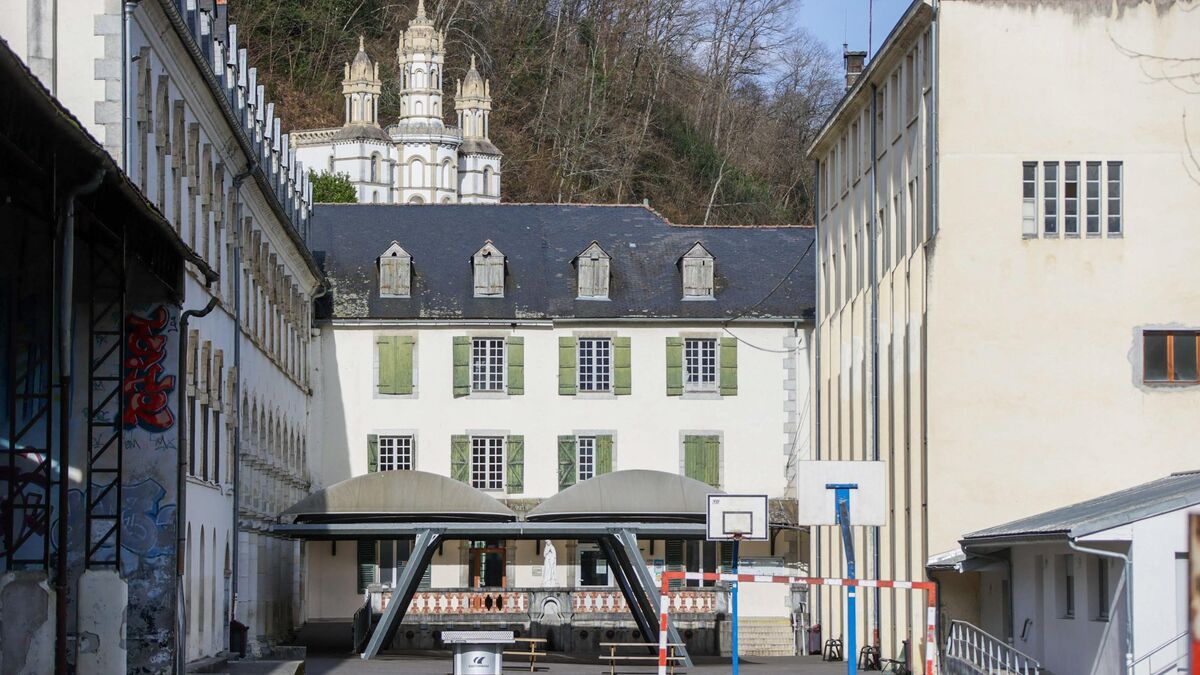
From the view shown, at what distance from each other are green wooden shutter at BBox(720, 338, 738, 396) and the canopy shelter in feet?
33.6

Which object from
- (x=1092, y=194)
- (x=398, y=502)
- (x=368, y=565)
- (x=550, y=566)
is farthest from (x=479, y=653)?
(x=368, y=565)

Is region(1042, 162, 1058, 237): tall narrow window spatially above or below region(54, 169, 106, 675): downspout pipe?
above

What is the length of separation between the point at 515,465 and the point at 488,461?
0.70 m

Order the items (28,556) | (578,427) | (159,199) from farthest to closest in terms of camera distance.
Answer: (578,427) → (159,199) → (28,556)

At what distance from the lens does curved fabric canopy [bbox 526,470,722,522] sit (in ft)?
142

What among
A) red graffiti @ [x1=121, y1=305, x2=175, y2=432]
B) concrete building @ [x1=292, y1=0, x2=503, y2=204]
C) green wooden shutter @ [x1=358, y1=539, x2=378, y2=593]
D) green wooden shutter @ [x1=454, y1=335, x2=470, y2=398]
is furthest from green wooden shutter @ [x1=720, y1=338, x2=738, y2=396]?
concrete building @ [x1=292, y1=0, x2=503, y2=204]

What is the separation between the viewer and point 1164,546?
2414cm

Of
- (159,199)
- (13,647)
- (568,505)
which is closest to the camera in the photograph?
(13,647)

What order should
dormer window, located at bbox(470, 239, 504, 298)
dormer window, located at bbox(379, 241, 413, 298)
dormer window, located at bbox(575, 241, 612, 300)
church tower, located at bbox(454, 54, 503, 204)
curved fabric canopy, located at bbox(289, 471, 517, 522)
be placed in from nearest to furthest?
1. curved fabric canopy, located at bbox(289, 471, 517, 522)
2. dormer window, located at bbox(379, 241, 413, 298)
3. dormer window, located at bbox(575, 241, 612, 300)
4. dormer window, located at bbox(470, 239, 504, 298)
5. church tower, located at bbox(454, 54, 503, 204)

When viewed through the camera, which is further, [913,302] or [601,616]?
[601,616]

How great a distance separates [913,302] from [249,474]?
14.0m

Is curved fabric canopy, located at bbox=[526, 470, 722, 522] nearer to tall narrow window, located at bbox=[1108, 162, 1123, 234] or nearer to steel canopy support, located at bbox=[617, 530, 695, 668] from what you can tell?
steel canopy support, located at bbox=[617, 530, 695, 668]

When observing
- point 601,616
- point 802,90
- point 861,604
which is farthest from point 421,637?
point 802,90

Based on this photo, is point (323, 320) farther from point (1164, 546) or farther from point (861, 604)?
point (1164, 546)
